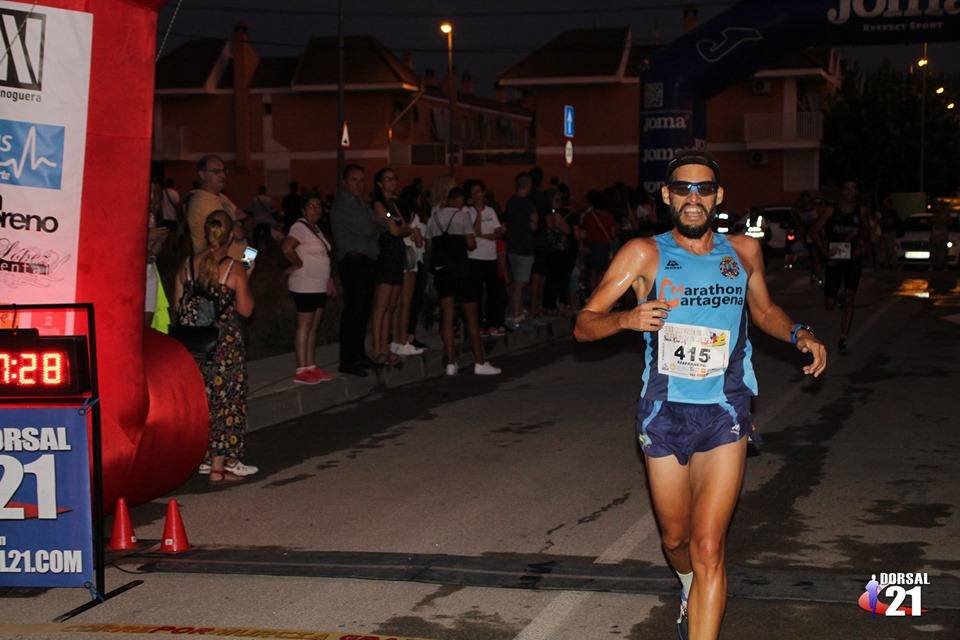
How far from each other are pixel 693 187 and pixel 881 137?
62776 mm

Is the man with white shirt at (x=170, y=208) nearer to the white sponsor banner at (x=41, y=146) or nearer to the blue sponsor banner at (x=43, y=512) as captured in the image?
the white sponsor banner at (x=41, y=146)

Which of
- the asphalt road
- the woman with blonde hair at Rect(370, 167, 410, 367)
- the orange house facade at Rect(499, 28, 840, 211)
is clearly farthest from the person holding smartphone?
the orange house facade at Rect(499, 28, 840, 211)

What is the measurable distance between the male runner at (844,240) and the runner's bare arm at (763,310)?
1045cm

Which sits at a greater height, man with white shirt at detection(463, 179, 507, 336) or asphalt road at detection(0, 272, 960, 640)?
man with white shirt at detection(463, 179, 507, 336)

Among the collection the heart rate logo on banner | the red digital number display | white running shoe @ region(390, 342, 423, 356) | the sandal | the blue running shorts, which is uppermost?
the heart rate logo on banner

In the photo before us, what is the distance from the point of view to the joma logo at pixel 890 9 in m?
21.2

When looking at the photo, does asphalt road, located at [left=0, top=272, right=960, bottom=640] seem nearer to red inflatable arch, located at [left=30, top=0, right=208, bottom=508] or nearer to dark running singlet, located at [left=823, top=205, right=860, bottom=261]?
red inflatable arch, located at [left=30, top=0, right=208, bottom=508]

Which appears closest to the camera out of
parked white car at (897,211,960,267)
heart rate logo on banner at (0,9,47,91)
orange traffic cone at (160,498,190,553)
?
heart rate logo on banner at (0,9,47,91)

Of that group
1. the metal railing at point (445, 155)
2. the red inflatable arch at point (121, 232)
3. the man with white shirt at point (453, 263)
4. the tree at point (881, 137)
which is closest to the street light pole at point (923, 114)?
the tree at point (881, 137)

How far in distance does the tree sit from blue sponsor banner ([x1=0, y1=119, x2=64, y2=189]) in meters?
59.5

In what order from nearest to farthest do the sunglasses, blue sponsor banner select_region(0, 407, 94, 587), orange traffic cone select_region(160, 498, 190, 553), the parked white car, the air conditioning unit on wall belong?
the sunglasses → blue sponsor banner select_region(0, 407, 94, 587) → orange traffic cone select_region(160, 498, 190, 553) → the parked white car → the air conditioning unit on wall

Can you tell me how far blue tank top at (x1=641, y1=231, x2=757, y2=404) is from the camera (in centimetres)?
511

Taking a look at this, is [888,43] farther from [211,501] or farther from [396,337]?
[211,501]

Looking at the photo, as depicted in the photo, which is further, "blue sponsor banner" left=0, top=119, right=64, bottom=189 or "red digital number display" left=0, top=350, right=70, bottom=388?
"blue sponsor banner" left=0, top=119, right=64, bottom=189
